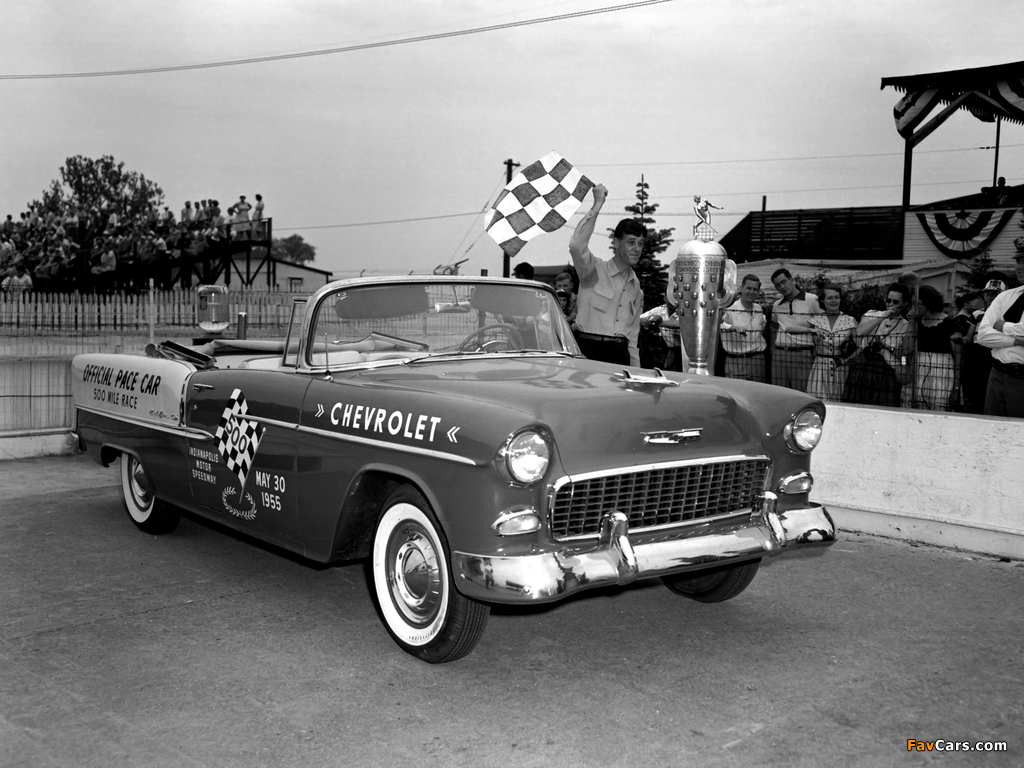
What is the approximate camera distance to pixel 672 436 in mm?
3898

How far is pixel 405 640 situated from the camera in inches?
158

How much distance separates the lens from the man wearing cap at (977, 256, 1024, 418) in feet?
20.8

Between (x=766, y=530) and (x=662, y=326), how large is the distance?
5211 mm

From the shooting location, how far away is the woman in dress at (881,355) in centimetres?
736

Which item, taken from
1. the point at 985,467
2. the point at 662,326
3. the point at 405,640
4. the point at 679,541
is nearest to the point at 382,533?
the point at 405,640

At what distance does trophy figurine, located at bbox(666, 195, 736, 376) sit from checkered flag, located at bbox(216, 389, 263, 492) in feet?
8.90

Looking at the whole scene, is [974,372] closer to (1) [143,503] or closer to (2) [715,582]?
(2) [715,582]

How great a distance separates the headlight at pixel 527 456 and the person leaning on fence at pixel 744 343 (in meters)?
4.86

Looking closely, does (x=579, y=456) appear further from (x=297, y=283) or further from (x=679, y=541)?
(x=297, y=283)

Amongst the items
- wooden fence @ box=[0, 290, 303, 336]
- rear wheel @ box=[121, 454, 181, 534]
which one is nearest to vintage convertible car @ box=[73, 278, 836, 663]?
rear wheel @ box=[121, 454, 181, 534]

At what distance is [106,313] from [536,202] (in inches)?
642

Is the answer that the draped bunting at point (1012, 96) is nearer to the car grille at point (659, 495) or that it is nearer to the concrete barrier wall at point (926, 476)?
the concrete barrier wall at point (926, 476)

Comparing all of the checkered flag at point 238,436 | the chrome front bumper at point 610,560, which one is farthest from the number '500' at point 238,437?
the chrome front bumper at point 610,560

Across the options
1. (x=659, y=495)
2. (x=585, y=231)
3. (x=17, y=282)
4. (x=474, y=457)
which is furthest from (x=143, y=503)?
(x=17, y=282)
